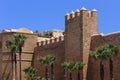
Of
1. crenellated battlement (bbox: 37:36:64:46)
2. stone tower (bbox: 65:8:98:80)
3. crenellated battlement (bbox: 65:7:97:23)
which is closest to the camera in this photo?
stone tower (bbox: 65:8:98:80)

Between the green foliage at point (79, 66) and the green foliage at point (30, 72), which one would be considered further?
the green foliage at point (30, 72)

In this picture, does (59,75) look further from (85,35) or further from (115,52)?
(115,52)

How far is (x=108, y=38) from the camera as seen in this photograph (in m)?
44.5

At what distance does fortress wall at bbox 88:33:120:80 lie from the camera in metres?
42.8

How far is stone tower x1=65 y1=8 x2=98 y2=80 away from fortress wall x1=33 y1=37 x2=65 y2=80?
3.64 metres

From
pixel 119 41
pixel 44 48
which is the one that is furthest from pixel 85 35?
pixel 44 48

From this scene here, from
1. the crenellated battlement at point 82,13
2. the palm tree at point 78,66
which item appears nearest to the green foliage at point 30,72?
the crenellated battlement at point 82,13

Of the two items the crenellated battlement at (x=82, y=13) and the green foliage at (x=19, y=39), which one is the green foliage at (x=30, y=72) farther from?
the crenellated battlement at (x=82, y=13)

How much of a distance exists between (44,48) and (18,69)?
15.3 feet

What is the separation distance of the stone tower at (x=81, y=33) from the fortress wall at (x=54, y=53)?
364 centimetres

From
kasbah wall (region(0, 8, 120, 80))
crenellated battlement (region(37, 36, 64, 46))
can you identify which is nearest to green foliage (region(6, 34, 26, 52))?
crenellated battlement (region(37, 36, 64, 46))

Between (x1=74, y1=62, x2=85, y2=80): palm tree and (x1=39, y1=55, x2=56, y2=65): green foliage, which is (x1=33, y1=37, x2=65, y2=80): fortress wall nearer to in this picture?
(x1=39, y1=55, x2=56, y2=65): green foliage

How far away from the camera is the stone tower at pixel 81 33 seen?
1842 inches

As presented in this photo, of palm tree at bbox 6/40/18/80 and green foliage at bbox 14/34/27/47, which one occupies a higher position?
green foliage at bbox 14/34/27/47
